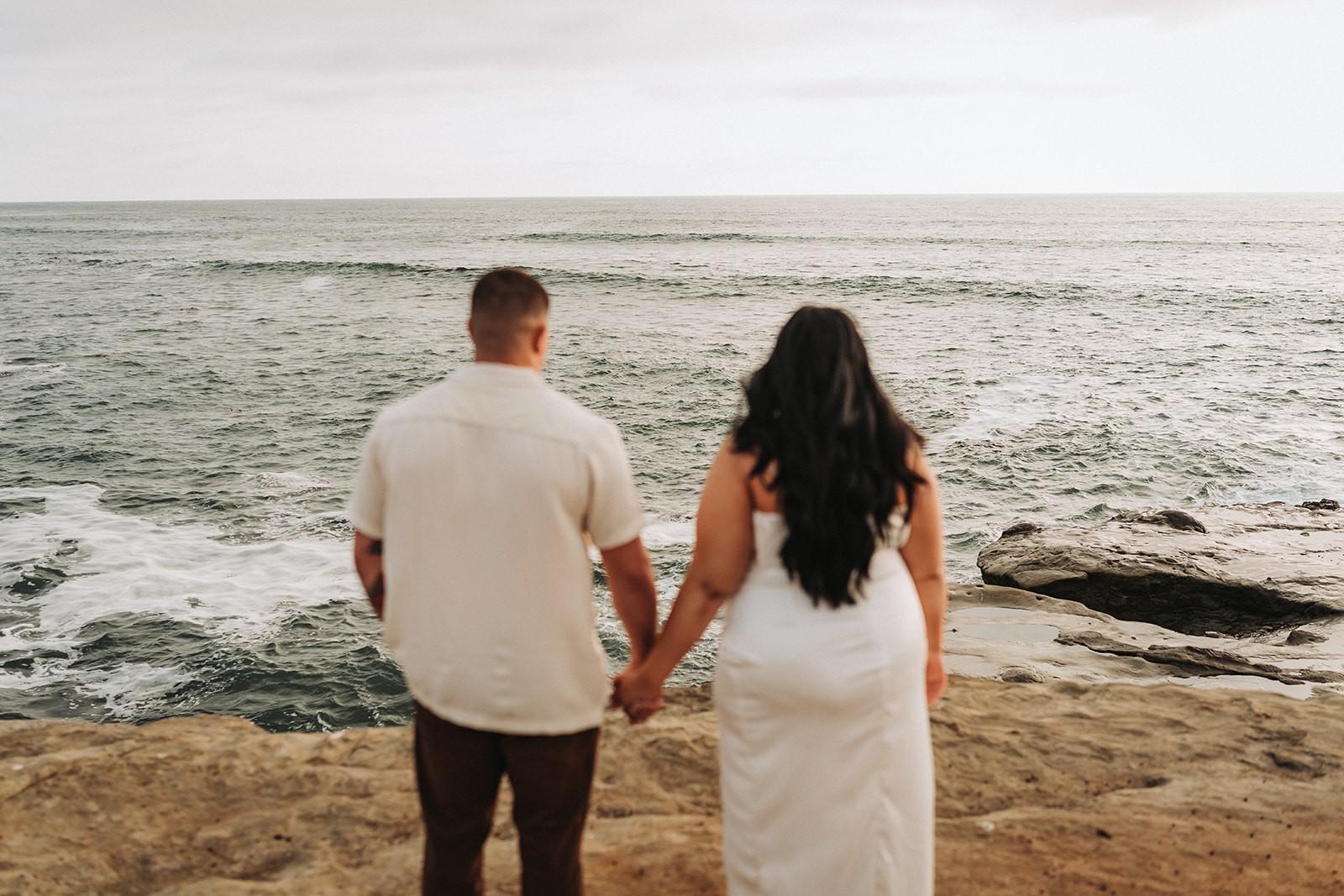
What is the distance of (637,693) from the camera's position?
2.68 metres

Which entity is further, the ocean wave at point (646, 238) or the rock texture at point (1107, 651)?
the ocean wave at point (646, 238)

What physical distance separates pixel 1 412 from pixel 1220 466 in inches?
896

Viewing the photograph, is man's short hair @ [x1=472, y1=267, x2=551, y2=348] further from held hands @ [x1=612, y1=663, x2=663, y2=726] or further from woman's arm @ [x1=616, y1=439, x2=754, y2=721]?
held hands @ [x1=612, y1=663, x2=663, y2=726]

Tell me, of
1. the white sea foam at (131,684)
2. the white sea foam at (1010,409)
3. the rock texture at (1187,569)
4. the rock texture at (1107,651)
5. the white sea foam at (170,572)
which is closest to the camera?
the rock texture at (1107,651)

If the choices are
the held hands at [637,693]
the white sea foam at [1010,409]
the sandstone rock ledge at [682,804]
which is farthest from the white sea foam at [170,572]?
the white sea foam at [1010,409]

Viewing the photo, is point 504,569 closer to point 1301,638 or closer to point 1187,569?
point 1301,638

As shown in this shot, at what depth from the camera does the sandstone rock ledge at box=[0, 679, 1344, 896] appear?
11.5ft

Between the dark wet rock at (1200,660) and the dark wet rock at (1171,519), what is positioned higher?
the dark wet rock at (1171,519)

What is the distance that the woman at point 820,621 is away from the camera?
2332 millimetres

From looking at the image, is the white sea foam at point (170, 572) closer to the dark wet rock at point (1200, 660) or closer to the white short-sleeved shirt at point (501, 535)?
the dark wet rock at point (1200, 660)

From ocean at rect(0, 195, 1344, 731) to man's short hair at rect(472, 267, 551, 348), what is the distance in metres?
6.80

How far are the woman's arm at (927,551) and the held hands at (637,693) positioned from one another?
0.79m

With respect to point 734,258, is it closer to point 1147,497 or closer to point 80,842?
point 1147,497

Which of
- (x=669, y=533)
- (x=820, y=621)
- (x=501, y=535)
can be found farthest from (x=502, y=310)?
(x=669, y=533)
